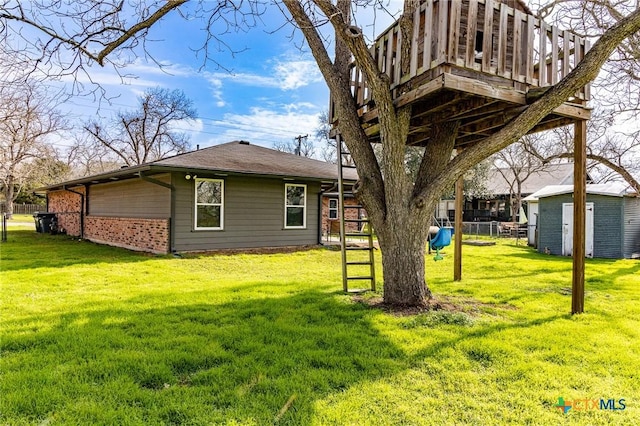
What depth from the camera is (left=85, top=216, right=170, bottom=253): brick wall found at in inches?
402

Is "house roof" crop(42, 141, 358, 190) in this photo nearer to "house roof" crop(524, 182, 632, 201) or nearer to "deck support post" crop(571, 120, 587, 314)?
"house roof" crop(524, 182, 632, 201)

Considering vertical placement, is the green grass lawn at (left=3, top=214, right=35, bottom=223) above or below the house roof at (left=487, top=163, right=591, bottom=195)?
below

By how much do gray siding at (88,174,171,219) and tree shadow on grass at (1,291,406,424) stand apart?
6.25 meters

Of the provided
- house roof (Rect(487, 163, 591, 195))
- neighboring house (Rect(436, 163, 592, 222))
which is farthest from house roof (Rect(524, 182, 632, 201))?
neighboring house (Rect(436, 163, 592, 222))

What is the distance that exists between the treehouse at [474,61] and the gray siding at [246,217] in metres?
6.42

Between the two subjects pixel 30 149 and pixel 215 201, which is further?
pixel 30 149

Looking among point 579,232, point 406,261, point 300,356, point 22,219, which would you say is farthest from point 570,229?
point 22,219

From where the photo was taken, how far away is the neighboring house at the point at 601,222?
39.3 ft

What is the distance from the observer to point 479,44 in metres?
4.93

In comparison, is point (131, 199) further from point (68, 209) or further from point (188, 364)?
point (188, 364)

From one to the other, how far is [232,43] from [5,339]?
4.48m

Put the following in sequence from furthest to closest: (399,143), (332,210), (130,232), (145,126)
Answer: (145,126), (332,210), (130,232), (399,143)

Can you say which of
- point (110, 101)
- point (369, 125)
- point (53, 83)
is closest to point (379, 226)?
point (369, 125)

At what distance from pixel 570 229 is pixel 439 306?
10.6 meters
